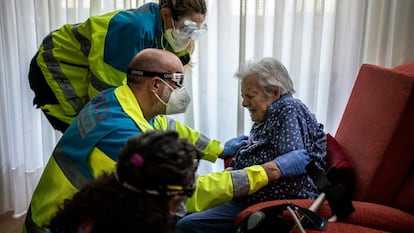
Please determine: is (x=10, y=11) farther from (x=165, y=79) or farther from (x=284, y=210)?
(x=284, y=210)

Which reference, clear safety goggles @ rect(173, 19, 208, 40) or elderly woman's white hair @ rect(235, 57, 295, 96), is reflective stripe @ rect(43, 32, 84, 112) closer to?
clear safety goggles @ rect(173, 19, 208, 40)

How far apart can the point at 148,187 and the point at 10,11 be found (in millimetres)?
2045

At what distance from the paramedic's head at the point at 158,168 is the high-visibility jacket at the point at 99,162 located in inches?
14.7

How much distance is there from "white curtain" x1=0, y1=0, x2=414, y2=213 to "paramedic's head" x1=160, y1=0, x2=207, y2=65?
48cm

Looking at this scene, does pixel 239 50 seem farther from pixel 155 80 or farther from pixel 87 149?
pixel 87 149

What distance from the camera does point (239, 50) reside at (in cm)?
226

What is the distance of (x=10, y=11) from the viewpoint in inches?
96.0

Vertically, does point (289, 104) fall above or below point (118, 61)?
below

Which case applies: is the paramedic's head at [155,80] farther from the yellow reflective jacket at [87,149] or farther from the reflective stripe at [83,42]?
the reflective stripe at [83,42]

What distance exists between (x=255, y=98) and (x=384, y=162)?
55 cm

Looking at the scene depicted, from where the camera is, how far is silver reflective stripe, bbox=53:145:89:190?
129 centimetres

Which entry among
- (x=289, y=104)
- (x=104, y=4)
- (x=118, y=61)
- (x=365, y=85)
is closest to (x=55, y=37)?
(x=118, y=61)

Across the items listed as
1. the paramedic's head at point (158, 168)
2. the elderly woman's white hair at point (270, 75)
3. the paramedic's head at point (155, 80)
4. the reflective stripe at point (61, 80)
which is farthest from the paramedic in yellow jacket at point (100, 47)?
the paramedic's head at point (158, 168)

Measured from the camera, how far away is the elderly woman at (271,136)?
1.59m
